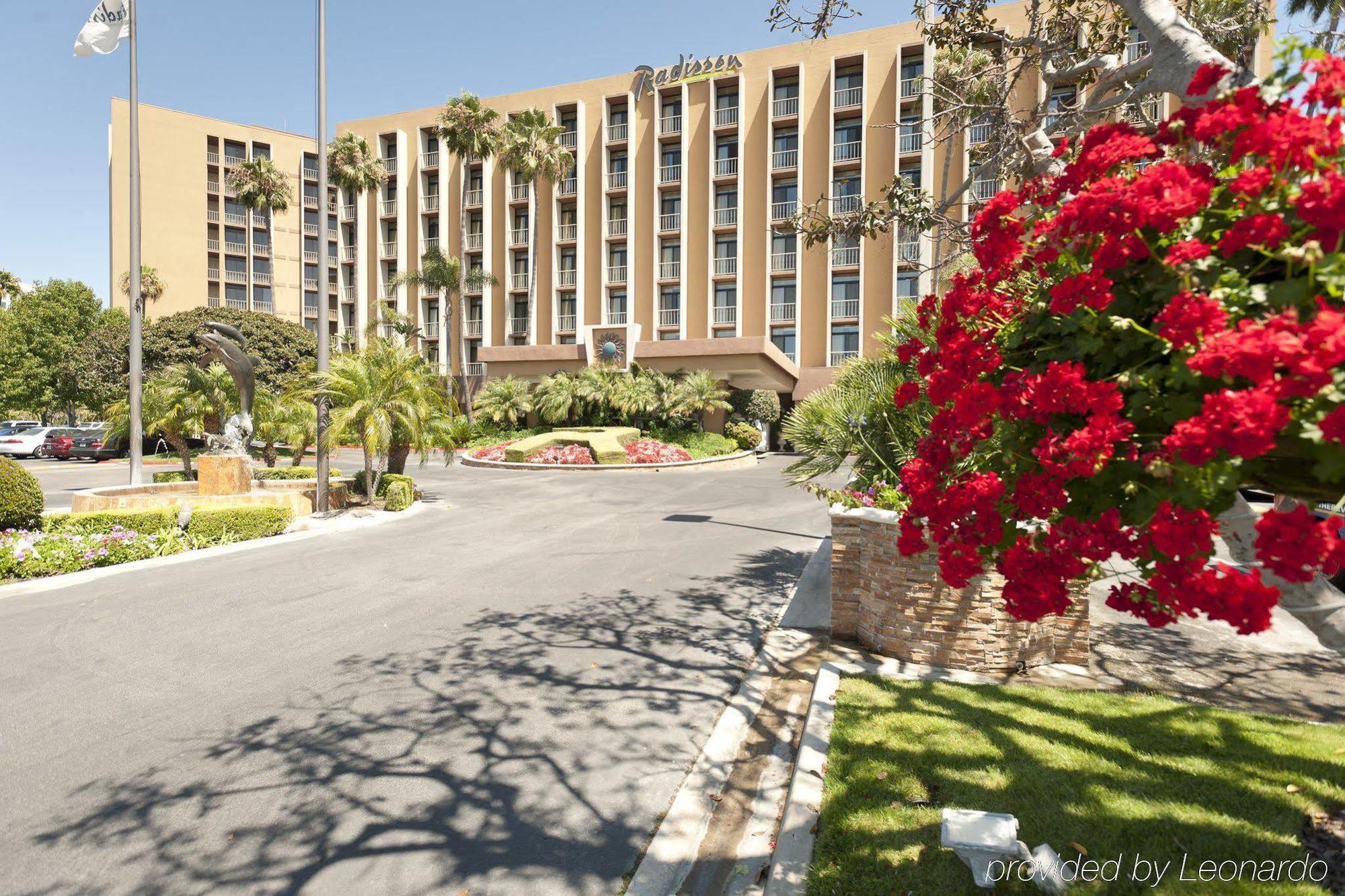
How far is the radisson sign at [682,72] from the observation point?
38250mm

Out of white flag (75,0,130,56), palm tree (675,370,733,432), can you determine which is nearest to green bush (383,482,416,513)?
white flag (75,0,130,56)

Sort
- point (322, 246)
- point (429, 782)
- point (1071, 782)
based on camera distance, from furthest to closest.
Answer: point (322, 246) → point (429, 782) → point (1071, 782)

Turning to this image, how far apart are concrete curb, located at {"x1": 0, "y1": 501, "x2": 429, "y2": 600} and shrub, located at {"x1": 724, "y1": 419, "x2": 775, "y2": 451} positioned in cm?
2160

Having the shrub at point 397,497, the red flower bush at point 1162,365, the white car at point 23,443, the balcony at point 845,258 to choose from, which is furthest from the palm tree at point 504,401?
the red flower bush at point 1162,365

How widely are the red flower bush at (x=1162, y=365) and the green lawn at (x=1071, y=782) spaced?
1.46 m

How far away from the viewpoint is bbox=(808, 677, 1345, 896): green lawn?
3.17 meters

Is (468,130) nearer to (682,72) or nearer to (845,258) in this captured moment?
(682,72)

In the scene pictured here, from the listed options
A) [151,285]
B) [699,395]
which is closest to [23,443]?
[151,285]

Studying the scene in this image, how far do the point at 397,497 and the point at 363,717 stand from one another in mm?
10969

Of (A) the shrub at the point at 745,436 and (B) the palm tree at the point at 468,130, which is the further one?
(B) the palm tree at the point at 468,130

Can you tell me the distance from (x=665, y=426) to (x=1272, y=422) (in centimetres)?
3229

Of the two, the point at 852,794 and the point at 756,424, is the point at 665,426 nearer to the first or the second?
the point at 756,424

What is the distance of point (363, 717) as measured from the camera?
500 centimetres

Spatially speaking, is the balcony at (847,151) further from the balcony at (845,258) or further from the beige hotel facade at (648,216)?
the balcony at (845,258)
